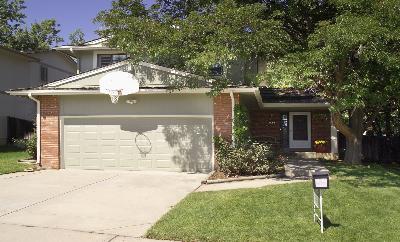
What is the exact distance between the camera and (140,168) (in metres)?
16.7

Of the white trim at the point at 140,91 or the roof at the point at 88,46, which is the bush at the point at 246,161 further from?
the roof at the point at 88,46

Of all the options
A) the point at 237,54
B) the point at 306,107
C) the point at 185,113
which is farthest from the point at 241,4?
the point at 306,107

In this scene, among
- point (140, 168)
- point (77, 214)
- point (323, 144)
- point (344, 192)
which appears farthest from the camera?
point (323, 144)

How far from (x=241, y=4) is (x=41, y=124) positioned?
8.65 metres

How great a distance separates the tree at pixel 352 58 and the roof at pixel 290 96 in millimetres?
5133

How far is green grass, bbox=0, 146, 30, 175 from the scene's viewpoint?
16456mm

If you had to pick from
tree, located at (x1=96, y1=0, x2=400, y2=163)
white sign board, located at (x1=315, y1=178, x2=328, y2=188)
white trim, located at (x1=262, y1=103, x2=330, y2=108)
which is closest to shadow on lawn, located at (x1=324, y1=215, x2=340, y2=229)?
white sign board, located at (x1=315, y1=178, x2=328, y2=188)

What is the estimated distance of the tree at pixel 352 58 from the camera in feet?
41.1

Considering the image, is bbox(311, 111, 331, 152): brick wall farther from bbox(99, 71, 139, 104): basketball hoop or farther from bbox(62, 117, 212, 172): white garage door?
bbox(99, 71, 139, 104): basketball hoop

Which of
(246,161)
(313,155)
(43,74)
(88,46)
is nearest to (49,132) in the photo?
(88,46)

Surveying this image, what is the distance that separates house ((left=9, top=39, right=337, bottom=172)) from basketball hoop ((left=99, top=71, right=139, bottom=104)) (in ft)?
1.87

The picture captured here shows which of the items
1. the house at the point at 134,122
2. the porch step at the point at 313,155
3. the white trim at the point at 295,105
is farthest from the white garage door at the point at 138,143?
the porch step at the point at 313,155

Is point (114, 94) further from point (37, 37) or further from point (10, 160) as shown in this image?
point (37, 37)

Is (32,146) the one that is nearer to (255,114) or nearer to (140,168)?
(140,168)
